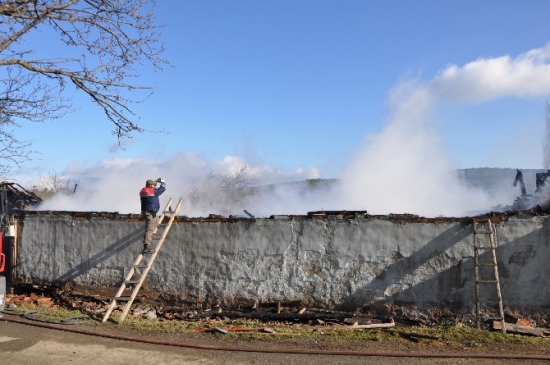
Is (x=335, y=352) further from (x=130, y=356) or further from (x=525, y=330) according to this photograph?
(x=525, y=330)

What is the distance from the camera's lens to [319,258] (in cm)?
928

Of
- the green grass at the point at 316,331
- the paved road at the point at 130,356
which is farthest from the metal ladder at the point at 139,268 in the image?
the paved road at the point at 130,356

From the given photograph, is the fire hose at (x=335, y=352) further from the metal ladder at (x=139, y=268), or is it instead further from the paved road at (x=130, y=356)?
the metal ladder at (x=139, y=268)

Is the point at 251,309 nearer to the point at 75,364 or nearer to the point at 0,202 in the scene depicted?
the point at 75,364

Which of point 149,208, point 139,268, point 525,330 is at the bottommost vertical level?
point 525,330

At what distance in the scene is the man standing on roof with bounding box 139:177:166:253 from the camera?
10250 millimetres

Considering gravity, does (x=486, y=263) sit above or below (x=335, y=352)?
above

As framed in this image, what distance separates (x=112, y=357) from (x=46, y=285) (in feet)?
18.0

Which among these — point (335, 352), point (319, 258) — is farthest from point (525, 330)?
point (319, 258)

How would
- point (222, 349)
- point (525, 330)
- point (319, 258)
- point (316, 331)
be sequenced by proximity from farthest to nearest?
point (319, 258) < point (316, 331) < point (525, 330) < point (222, 349)

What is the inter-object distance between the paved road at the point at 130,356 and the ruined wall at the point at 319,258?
218 centimetres

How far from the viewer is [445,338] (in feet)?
25.0

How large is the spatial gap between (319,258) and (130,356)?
3.92 meters

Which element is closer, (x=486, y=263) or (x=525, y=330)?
(x=525, y=330)
